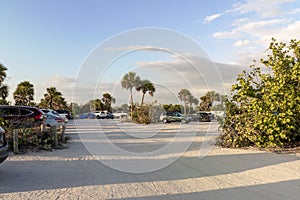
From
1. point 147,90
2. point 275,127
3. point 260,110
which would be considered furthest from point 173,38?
point 147,90

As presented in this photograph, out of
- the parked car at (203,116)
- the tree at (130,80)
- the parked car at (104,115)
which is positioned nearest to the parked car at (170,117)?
the parked car at (203,116)

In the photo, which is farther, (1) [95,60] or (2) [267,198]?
(1) [95,60]

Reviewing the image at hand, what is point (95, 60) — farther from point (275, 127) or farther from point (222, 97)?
point (275, 127)

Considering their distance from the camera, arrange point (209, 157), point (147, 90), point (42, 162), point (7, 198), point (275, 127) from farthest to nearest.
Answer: point (147, 90) < point (275, 127) < point (209, 157) < point (42, 162) < point (7, 198)

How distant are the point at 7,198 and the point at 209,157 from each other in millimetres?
5719

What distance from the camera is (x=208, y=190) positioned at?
490cm

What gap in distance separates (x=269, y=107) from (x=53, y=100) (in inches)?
1559

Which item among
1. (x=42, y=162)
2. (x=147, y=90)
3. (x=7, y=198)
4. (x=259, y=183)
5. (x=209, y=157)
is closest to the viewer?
(x=7, y=198)

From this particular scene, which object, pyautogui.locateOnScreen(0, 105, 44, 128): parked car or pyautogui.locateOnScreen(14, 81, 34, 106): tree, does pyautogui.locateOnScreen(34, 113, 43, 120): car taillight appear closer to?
pyautogui.locateOnScreen(0, 105, 44, 128): parked car

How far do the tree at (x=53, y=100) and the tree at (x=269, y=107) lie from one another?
1424 inches

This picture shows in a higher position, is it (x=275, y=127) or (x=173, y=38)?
(x=173, y=38)

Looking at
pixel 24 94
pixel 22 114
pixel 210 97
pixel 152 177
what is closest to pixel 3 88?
pixel 24 94

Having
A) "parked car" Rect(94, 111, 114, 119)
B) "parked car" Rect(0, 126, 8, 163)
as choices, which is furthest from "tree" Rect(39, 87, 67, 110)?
"parked car" Rect(0, 126, 8, 163)

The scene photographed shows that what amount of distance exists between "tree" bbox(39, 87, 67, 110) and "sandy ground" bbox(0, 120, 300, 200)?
117 feet
